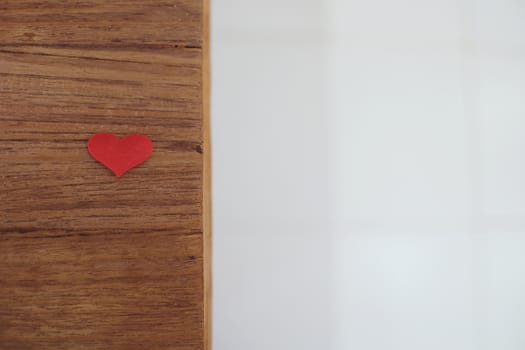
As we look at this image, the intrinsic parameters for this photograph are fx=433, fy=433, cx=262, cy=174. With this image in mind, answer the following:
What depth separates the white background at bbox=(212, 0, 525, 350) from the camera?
865mm

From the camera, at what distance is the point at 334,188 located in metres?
0.89

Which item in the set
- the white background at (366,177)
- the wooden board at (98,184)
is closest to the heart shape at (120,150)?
the wooden board at (98,184)

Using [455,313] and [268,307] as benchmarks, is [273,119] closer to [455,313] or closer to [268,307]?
[268,307]

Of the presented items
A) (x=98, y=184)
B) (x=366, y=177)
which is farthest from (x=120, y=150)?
(x=366, y=177)

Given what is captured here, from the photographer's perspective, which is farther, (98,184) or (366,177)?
(366,177)

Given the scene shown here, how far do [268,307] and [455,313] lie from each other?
39 cm

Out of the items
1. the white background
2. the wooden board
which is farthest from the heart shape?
Result: the white background

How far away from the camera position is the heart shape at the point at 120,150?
54 centimetres

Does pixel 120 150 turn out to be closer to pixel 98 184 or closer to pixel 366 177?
pixel 98 184

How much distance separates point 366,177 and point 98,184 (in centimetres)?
55

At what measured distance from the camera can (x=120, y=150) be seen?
54cm

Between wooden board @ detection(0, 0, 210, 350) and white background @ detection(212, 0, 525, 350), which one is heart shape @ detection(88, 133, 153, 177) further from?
white background @ detection(212, 0, 525, 350)

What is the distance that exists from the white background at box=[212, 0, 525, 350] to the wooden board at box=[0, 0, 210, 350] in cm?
31

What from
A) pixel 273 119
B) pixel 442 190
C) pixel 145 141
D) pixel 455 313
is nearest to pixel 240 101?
pixel 273 119
